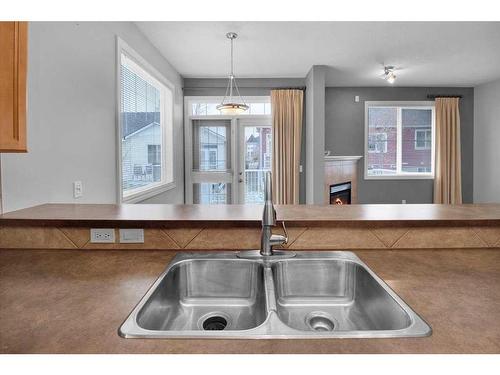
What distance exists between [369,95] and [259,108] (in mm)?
2112

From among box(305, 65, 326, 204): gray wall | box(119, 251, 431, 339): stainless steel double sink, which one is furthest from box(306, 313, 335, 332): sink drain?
box(305, 65, 326, 204): gray wall

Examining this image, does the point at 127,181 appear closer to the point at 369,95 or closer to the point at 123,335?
the point at 123,335

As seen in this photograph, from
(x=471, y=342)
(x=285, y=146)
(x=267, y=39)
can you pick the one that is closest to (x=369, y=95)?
(x=285, y=146)

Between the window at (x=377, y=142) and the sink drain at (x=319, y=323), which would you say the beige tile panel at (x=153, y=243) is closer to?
the sink drain at (x=319, y=323)

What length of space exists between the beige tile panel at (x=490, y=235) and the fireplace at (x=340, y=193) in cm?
400

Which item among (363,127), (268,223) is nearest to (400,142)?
(363,127)

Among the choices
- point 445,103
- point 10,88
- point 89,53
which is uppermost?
point 445,103

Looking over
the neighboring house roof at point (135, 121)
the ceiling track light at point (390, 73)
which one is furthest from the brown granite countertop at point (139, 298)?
the ceiling track light at point (390, 73)

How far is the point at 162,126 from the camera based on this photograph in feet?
14.8

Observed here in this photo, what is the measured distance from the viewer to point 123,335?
2.19ft

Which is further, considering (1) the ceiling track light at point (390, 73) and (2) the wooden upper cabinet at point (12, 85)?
(1) the ceiling track light at point (390, 73)

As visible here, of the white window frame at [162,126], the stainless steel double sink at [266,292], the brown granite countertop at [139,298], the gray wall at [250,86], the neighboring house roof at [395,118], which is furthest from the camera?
the neighboring house roof at [395,118]

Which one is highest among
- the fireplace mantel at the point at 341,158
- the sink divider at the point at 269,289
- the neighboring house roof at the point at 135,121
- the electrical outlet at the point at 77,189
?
the neighboring house roof at the point at 135,121

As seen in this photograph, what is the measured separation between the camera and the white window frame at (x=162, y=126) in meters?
2.85
